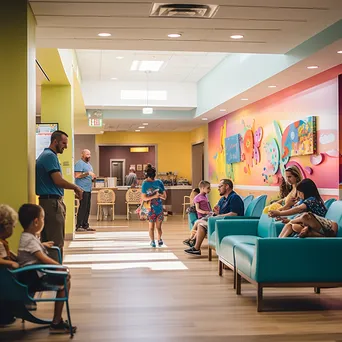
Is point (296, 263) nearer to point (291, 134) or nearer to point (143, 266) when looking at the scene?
point (143, 266)

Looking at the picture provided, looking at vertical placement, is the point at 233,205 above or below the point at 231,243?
above

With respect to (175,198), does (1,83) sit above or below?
above

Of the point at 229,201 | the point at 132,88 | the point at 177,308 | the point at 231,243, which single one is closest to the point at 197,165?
the point at 132,88

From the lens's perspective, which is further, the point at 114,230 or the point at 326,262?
the point at 114,230

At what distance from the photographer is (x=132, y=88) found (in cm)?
1617

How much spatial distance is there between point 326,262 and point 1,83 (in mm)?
3562

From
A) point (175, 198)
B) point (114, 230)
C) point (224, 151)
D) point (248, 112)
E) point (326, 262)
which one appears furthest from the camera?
point (175, 198)

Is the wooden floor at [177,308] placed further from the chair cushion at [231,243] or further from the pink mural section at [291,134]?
the pink mural section at [291,134]

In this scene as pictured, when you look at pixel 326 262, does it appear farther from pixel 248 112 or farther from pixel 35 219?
pixel 248 112

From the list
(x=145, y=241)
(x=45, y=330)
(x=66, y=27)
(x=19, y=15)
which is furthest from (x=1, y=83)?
(x=145, y=241)

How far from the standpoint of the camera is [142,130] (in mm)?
22188

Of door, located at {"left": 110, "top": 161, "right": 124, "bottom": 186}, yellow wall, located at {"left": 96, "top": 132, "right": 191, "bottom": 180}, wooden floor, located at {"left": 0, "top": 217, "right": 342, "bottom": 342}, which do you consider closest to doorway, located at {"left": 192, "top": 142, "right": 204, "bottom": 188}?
yellow wall, located at {"left": 96, "top": 132, "right": 191, "bottom": 180}

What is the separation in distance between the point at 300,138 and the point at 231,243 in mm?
3449

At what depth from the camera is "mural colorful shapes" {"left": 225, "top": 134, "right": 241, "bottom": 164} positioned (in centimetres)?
1388
